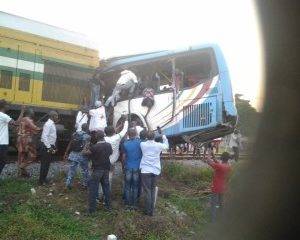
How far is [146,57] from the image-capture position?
12.7 metres

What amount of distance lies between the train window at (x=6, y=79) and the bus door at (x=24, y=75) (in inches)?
8.3

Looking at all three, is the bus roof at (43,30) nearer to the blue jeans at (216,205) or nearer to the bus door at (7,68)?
the bus door at (7,68)

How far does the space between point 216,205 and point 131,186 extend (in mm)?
1833

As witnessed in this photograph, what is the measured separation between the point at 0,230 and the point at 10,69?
6508mm

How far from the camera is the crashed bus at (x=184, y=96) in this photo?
11539mm

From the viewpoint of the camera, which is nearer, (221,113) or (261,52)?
(261,52)

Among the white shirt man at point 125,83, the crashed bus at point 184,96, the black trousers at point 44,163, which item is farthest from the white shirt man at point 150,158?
the white shirt man at point 125,83

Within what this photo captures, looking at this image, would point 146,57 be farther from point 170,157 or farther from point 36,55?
point 170,157

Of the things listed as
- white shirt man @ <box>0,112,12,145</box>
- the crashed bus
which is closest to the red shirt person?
the crashed bus

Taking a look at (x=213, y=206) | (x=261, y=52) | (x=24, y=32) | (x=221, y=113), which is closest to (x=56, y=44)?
(x=24, y=32)

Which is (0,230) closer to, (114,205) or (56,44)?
(114,205)

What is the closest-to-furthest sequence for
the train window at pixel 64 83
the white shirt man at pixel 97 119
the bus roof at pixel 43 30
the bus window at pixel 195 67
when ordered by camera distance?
the white shirt man at pixel 97 119 → the bus window at pixel 195 67 → the bus roof at pixel 43 30 → the train window at pixel 64 83

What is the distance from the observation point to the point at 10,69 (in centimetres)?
1249

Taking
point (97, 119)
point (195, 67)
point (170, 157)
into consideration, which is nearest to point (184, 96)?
point (195, 67)
